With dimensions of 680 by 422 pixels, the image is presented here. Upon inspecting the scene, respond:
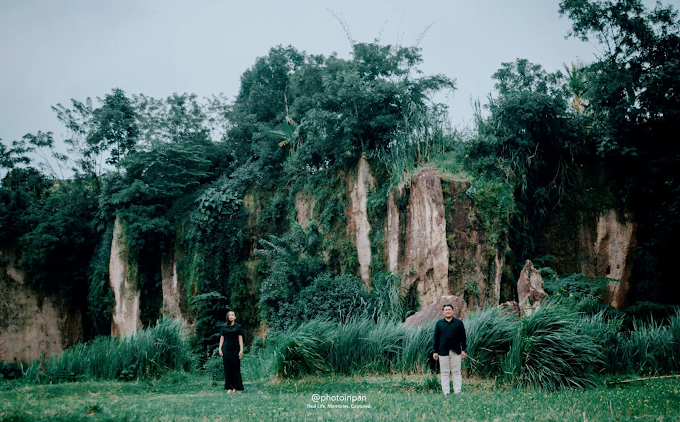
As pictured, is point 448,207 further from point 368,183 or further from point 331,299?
point 331,299

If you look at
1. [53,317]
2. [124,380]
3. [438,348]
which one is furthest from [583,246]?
[53,317]

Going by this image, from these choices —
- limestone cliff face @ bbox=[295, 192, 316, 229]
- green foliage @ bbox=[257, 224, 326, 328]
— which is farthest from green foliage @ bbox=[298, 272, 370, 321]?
limestone cliff face @ bbox=[295, 192, 316, 229]

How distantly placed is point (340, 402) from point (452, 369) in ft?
5.09

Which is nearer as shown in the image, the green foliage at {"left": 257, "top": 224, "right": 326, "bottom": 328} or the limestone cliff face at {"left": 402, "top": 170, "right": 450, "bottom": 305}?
the limestone cliff face at {"left": 402, "top": 170, "right": 450, "bottom": 305}

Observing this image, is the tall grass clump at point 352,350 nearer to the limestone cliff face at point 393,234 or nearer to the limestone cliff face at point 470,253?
the limestone cliff face at point 470,253

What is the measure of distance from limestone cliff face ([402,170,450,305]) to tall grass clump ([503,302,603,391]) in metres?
4.46

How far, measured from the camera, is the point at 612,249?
42.1ft

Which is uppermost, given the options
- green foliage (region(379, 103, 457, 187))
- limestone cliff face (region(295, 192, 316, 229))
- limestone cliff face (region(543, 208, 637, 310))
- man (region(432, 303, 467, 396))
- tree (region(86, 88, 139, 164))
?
tree (region(86, 88, 139, 164))

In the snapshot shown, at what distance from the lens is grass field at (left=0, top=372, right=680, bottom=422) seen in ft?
15.9

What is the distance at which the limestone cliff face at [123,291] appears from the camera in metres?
16.8

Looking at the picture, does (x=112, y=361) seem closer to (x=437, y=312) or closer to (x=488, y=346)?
(x=437, y=312)

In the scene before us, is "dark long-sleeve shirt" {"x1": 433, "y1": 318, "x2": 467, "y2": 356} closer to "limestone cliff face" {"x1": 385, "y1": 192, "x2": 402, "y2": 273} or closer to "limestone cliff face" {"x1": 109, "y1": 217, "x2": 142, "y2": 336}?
"limestone cliff face" {"x1": 385, "y1": 192, "x2": 402, "y2": 273}

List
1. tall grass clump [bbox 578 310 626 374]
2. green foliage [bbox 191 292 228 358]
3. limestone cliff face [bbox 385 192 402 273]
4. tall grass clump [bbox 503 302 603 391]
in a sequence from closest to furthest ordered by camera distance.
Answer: tall grass clump [bbox 503 302 603 391] < tall grass clump [bbox 578 310 626 374] < limestone cliff face [bbox 385 192 402 273] < green foliage [bbox 191 292 228 358]

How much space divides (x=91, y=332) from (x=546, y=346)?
17.5 m
